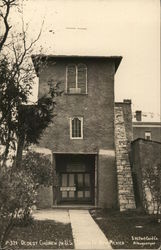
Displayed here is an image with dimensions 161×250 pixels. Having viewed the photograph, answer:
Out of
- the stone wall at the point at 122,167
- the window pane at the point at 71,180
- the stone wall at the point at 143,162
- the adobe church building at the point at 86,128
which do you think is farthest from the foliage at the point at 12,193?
the window pane at the point at 71,180

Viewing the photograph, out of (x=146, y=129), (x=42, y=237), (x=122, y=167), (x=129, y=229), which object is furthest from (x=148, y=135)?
(x=42, y=237)

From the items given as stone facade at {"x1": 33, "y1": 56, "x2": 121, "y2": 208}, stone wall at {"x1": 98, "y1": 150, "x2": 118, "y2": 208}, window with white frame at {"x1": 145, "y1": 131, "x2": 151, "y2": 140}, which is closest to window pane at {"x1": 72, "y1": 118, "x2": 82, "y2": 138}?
stone facade at {"x1": 33, "y1": 56, "x2": 121, "y2": 208}

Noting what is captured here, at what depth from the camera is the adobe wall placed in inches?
989

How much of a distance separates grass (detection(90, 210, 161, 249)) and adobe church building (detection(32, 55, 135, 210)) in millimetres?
3555

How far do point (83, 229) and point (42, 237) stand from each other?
2.69m

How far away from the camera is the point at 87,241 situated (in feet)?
42.6

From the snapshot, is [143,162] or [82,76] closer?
[143,162]

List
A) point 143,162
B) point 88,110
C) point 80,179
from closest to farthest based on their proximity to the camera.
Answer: point 143,162
point 88,110
point 80,179

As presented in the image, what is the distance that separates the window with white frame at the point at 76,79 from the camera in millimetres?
25797

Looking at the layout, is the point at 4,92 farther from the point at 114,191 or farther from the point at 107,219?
the point at 114,191

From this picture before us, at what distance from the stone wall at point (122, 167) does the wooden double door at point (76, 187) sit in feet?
11.2

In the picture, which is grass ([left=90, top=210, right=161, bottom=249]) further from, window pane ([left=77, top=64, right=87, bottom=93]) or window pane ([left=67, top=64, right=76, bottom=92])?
window pane ([left=67, top=64, right=76, bottom=92])

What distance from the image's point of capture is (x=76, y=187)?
87.9ft

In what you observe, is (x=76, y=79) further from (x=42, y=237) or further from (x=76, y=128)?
(x=42, y=237)
